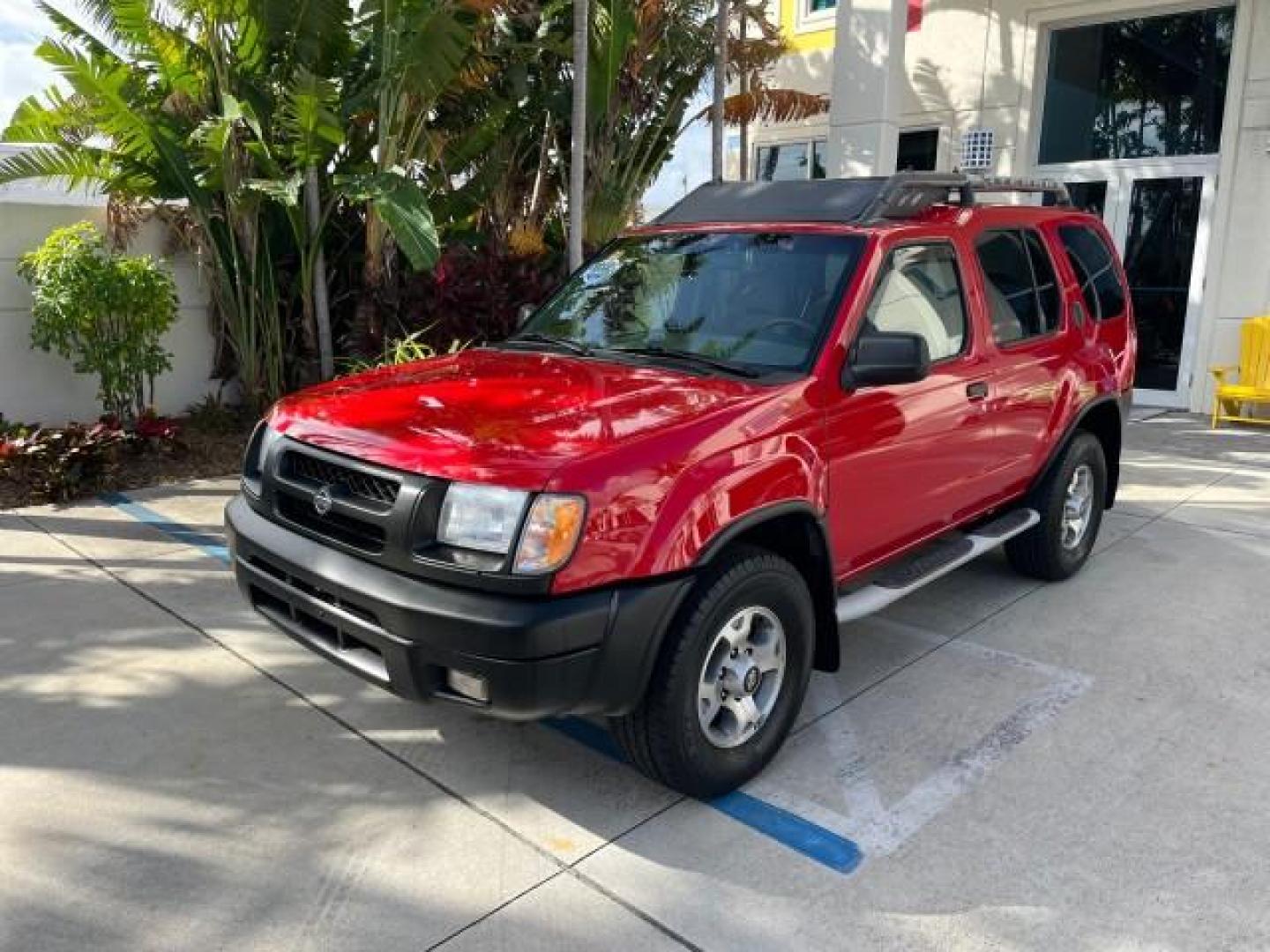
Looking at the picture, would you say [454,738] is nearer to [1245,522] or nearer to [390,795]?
[390,795]

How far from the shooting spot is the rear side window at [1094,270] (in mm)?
5457

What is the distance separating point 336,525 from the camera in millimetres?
3227

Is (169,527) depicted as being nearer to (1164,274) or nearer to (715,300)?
(715,300)

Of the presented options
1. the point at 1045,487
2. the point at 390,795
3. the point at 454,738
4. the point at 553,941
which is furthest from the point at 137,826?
the point at 1045,487

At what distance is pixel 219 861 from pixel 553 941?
105 cm

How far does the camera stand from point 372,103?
8.13 metres

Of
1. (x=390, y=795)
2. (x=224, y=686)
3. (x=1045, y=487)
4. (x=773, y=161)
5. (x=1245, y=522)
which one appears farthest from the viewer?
(x=773, y=161)

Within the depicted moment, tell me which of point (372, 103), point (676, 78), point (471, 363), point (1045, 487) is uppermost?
point (676, 78)

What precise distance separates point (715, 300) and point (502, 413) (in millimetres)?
1215

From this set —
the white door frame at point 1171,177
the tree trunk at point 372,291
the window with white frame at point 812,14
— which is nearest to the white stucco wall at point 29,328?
the tree trunk at point 372,291

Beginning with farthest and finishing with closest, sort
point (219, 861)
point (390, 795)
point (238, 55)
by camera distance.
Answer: point (238, 55), point (390, 795), point (219, 861)

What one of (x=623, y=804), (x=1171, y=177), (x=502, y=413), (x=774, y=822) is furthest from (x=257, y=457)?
(x=1171, y=177)

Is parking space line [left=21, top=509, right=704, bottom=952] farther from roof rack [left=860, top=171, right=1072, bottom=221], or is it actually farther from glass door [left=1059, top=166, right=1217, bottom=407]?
A: glass door [left=1059, top=166, right=1217, bottom=407]

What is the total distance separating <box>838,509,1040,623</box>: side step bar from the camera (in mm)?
3838
